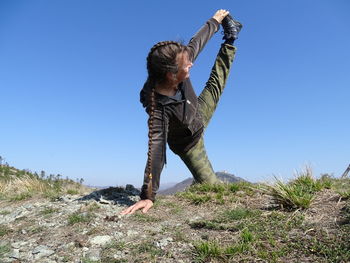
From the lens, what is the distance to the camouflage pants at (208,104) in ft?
24.0

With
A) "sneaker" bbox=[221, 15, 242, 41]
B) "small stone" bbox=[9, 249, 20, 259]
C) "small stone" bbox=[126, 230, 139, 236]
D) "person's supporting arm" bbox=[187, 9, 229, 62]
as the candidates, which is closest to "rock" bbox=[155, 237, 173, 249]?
"small stone" bbox=[126, 230, 139, 236]

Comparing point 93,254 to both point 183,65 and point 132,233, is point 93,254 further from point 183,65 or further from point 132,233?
point 183,65

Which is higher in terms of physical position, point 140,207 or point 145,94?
point 145,94

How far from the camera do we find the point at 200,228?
174 inches

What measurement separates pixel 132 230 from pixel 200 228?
91cm

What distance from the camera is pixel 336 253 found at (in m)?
3.31

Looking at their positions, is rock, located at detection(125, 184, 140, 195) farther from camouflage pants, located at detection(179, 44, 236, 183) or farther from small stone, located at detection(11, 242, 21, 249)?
small stone, located at detection(11, 242, 21, 249)

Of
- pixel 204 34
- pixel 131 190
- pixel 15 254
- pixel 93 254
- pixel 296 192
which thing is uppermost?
pixel 204 34

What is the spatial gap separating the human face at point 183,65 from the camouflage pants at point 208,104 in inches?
58.3

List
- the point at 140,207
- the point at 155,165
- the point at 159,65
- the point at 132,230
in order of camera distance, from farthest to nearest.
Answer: the point at 159,65
the point at 155,165
the point at 140,207
the point at 132,230

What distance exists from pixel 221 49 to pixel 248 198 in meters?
3.97

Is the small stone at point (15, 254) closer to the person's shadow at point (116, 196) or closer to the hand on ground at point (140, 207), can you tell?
the hand on ground at point (140, 207)

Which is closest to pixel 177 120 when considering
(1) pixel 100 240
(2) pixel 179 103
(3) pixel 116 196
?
(2) pixel 179 103

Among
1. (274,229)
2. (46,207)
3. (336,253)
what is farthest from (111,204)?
(336,253)
